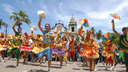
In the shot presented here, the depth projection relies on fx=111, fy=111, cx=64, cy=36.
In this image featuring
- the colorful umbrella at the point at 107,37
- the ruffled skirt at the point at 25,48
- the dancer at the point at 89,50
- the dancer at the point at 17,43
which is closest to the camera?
the dancer at the point at 89,50

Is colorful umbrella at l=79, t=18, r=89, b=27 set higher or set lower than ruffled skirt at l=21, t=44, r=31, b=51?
higher

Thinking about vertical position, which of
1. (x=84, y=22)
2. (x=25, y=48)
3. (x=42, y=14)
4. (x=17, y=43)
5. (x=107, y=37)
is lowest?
(x=25, y=48)

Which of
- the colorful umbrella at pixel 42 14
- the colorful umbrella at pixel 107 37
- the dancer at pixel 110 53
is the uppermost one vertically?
the colorful umbrella at pixel 42 14

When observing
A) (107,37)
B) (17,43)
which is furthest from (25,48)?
(107,37)

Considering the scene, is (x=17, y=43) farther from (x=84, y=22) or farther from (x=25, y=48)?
(x=84, y=22)

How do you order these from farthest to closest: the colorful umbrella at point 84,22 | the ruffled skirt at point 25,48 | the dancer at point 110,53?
the ruffled skirt at point 25,48, the dancer at point 110,53, the colorful umbrella at point 84,22

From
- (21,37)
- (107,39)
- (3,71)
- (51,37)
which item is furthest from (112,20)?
(3,71)

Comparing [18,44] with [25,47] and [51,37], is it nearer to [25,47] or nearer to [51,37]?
[51,37]

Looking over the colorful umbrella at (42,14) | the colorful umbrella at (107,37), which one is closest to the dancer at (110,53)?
the colorful umbrella at (107,37)

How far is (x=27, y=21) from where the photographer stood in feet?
97.4

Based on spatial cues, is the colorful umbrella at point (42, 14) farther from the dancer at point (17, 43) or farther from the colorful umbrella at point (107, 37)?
the colorful umbrella at point (107, 37)

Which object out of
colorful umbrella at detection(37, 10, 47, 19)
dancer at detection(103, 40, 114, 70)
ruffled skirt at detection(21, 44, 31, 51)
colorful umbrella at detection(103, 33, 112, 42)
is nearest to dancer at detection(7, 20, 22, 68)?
colorful umbrella at detection(37, 10, 47, 19)

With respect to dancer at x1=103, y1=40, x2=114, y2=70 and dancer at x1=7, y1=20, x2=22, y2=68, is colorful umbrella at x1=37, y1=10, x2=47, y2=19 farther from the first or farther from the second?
dancer at x1=103, y1=40, x2=114, y2=70

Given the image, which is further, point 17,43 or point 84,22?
point 17,43
